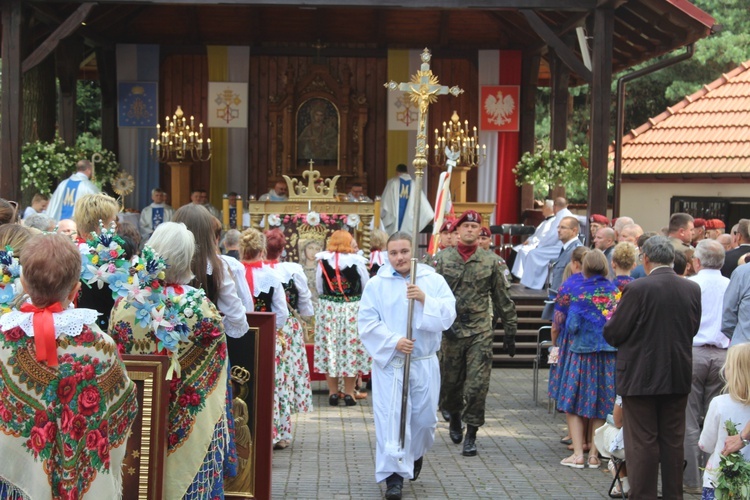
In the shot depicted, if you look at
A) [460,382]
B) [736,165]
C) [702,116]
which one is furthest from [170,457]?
[702,116]

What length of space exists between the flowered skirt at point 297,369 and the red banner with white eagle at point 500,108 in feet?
38.8

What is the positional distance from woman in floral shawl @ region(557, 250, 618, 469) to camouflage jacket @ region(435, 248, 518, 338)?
577 millimetres

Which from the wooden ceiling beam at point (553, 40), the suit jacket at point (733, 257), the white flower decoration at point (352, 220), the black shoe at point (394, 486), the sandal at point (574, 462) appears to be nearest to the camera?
the black shoe at point (394, 486)

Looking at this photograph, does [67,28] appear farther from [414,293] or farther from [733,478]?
[733,478]

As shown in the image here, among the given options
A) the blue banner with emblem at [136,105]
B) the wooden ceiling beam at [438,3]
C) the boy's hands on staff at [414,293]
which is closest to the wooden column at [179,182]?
the blue banner with emblem at [136,105]

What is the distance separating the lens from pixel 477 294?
9.23 m

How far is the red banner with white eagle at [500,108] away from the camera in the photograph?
21078 mm

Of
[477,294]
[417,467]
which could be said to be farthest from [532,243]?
[417,467]

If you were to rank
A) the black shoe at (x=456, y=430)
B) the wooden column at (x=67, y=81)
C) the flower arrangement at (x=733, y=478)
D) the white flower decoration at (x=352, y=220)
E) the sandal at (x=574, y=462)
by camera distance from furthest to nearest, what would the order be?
the wooden column at (x=67, y=81)
the white flower decoration at (x=352, y=220)
the black shoe at (x=456, y=430)
the sandal at (x=574, y=462)
the flower arrangement at (x=733, y=478)

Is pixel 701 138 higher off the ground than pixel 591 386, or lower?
higher

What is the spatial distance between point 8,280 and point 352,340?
7005 mm

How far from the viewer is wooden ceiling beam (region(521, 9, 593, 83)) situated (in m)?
15.0

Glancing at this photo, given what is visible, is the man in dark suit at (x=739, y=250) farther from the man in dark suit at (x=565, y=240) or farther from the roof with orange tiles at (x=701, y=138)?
the roof with orange tiles at (x=701, y=138)

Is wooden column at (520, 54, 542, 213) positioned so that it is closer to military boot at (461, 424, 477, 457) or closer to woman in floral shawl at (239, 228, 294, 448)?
woman in floral shawl at (239, 228, 294, 448)
